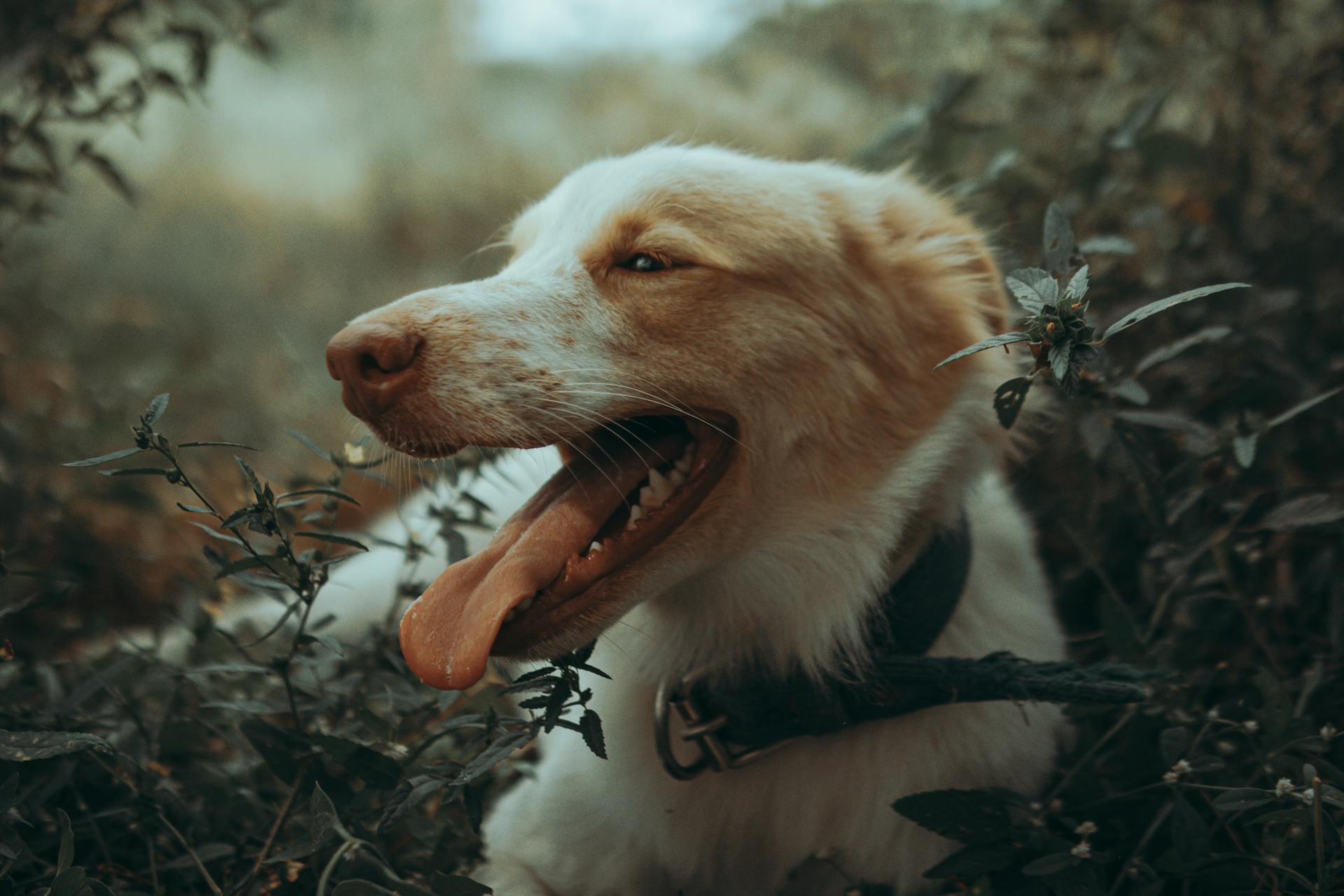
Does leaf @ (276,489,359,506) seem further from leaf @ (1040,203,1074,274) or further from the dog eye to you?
leaf @ (1040,203,1074,274)

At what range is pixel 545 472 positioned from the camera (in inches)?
90.4

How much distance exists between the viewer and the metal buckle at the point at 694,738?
1948mm

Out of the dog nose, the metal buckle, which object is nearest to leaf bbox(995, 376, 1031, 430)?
the metal buckle

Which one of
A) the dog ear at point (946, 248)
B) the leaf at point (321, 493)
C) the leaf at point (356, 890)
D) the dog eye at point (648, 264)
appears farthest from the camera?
the dog ear at point (946, 248)

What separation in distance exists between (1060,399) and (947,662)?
1.08 meters

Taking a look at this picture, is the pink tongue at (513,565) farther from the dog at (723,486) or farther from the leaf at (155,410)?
the leaf at (155,410)

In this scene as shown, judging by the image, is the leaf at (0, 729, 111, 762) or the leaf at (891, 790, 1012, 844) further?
the leaf at (891, 790, 1012, 844)

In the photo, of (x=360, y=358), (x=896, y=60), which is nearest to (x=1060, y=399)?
(x=360, y=358)

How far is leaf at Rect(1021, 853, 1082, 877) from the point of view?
65.1 inches

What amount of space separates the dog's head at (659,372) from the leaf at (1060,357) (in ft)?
1.92

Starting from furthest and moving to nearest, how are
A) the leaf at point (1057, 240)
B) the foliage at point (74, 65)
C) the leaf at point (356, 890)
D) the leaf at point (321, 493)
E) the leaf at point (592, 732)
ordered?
the foliage at point (74, 65)
the leaf at point (1057, 240)
the leaf at point (321, 493)
the leaf at point (592, 732)
the leaf at point (356, 890)

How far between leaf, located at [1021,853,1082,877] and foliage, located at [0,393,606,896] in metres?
0.72

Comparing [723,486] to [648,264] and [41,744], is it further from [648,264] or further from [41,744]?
[41,744]

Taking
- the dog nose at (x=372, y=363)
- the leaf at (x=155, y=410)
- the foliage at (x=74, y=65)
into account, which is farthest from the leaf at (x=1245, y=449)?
the foliage at (x=74, y=65)
